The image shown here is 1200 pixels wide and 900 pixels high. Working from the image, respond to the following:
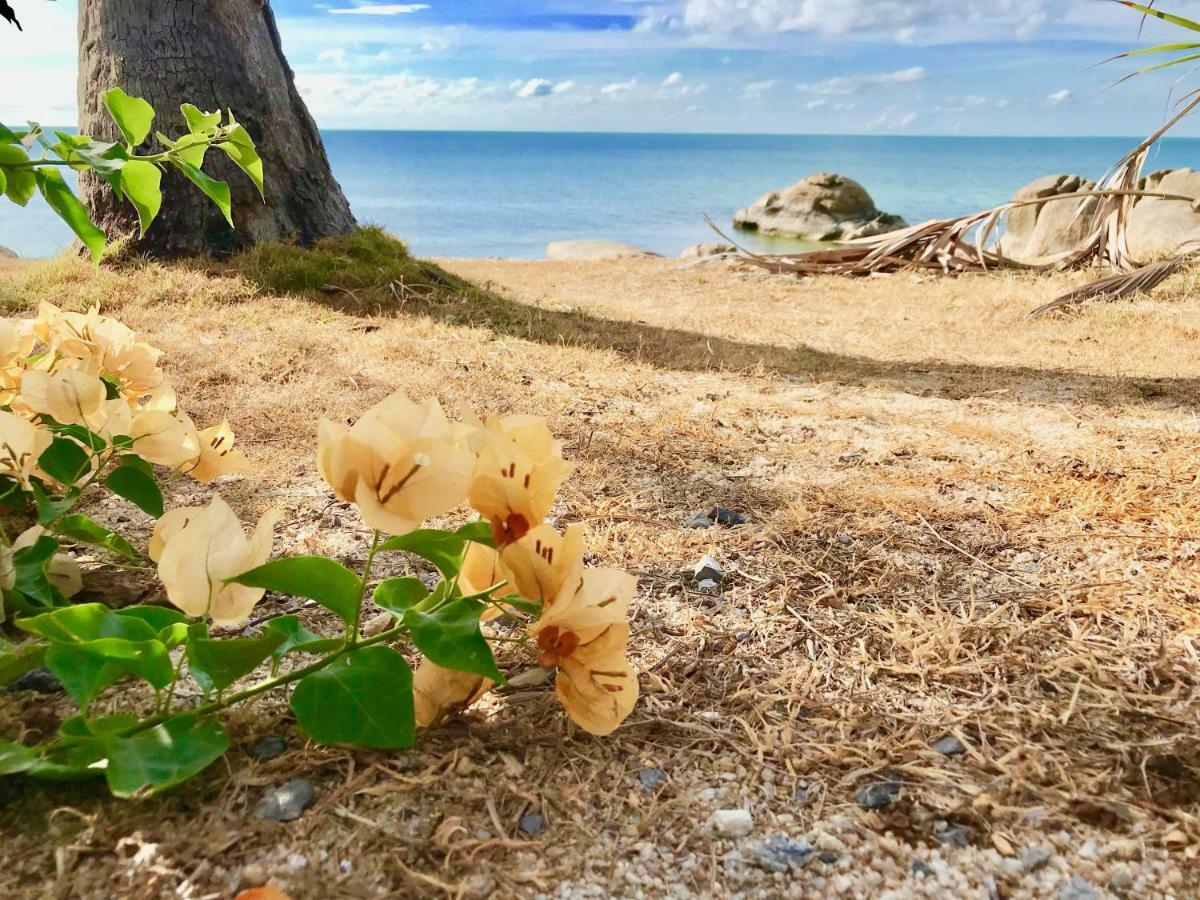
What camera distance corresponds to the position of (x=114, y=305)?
3.96 metres

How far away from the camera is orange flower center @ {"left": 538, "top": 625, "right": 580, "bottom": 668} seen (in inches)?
37.5

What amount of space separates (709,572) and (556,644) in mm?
626

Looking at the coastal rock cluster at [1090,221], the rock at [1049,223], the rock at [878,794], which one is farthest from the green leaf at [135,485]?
the rock at [1049,223]

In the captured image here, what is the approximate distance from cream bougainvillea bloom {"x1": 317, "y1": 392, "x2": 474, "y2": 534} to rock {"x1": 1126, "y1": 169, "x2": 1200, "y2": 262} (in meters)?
7.47

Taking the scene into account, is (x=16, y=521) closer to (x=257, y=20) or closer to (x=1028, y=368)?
(x=1028, y=368)

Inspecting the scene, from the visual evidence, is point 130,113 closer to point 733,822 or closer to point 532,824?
point 532,824

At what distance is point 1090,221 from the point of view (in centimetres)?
855

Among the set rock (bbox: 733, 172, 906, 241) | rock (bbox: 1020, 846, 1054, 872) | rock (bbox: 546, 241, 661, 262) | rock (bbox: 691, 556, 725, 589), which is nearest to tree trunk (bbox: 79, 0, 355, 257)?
rock (bbox: 691, 556, 725, 589)

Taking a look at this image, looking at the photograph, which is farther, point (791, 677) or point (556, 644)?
point (791, 677)

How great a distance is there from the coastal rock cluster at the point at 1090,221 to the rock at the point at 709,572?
6380 mm

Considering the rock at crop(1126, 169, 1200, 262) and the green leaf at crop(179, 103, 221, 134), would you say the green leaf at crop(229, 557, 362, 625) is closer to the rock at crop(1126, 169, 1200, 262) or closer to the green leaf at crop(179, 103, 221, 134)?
the green leaf at crop(179, 103, 221, 134)

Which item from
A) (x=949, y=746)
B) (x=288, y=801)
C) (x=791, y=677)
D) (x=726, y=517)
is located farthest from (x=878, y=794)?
(x=726, y=517)

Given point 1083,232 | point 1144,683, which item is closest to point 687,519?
point 1144,683

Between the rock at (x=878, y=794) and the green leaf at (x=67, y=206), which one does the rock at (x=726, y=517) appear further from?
the green leaf at (x=67, y=206)
